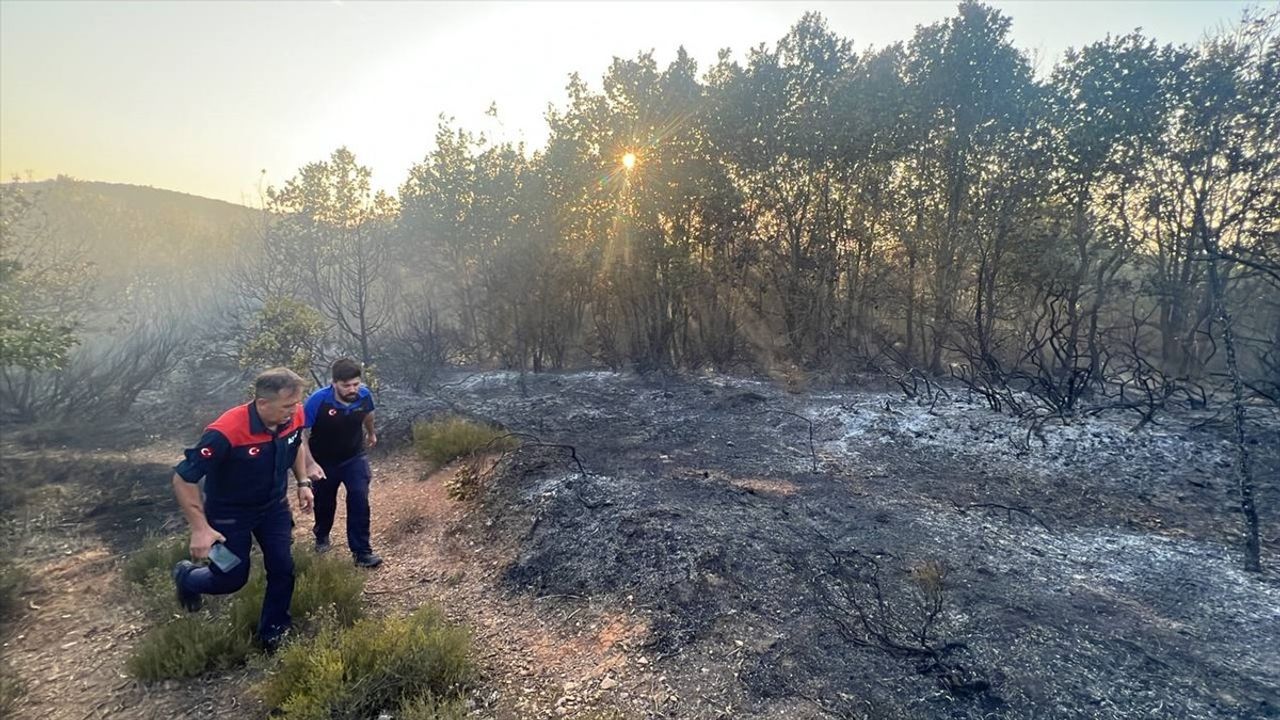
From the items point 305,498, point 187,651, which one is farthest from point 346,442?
point 187,651

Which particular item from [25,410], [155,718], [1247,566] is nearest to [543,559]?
[155,718]

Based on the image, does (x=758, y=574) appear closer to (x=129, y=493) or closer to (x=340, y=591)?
(x=340, y=591)

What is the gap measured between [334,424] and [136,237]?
3136 cm

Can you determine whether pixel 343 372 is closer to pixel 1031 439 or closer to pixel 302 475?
pixel 302 475

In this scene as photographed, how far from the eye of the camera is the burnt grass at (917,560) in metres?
2.96

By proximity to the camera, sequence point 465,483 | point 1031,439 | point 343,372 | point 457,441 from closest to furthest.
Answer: point 343,372, point 465,483, point 1031,439, point 457,441

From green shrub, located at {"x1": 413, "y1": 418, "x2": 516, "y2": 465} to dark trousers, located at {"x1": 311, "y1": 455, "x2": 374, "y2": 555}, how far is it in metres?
2.30

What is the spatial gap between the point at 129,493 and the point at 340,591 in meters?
5.06

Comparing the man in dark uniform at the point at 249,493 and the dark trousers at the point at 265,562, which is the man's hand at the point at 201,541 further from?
the dark trousers at the point at 265,562

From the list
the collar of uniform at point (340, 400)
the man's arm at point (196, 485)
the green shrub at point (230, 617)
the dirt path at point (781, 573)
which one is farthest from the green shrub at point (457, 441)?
the man's arm at point (196, 485)

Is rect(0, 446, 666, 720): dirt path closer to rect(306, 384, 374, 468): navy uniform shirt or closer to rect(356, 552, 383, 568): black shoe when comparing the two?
rect(356, 552, 383, 568): black shoe

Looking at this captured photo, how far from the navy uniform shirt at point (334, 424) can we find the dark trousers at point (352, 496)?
79 millimetres

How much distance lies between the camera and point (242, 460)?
3029 mm

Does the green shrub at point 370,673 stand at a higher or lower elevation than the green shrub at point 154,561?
higher
